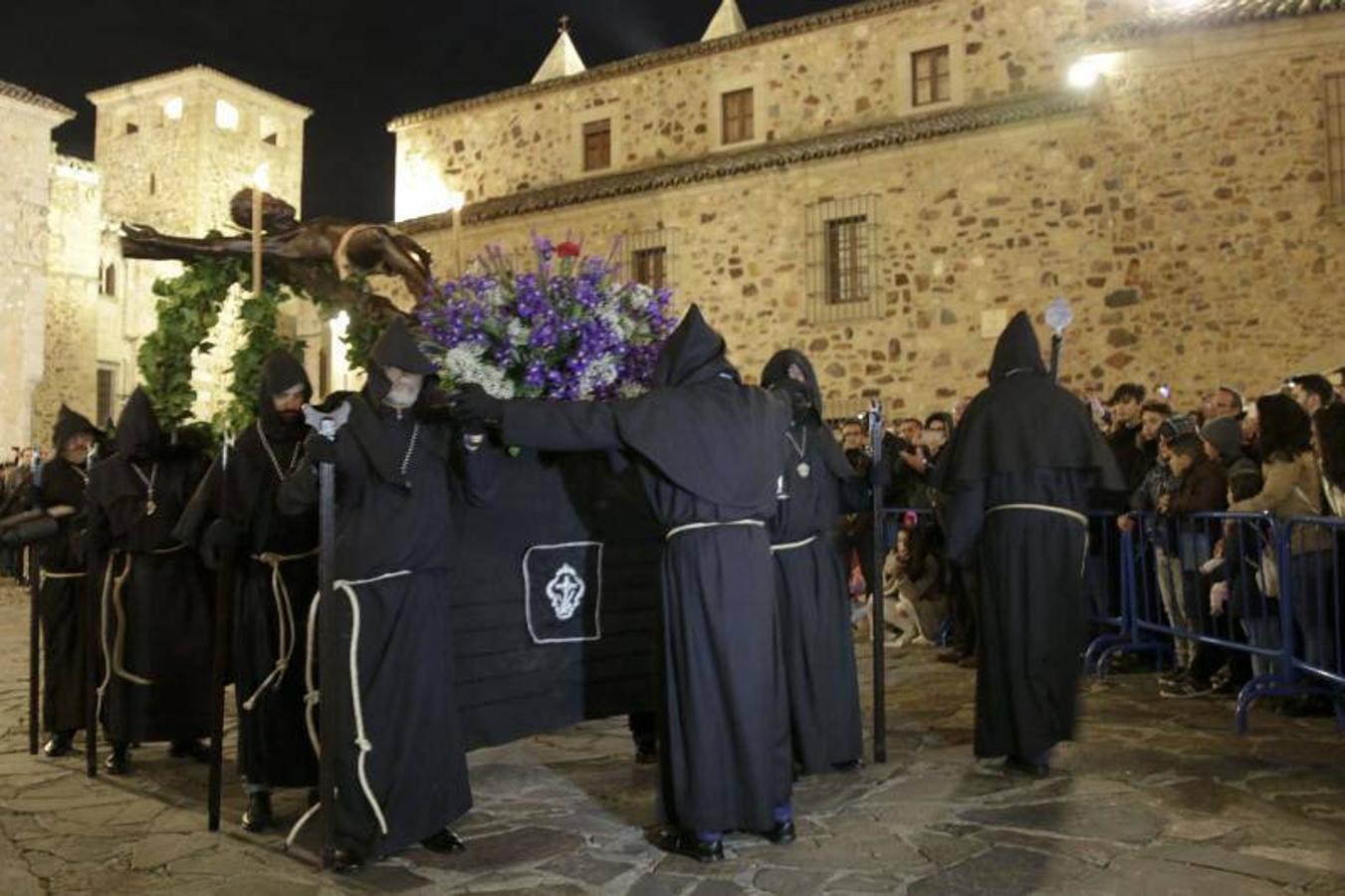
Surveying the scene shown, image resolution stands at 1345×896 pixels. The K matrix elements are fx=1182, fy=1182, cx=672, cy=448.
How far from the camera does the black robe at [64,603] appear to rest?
20.8 feet

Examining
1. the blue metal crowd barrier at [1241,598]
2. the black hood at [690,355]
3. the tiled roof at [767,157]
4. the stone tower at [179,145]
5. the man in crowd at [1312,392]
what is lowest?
the blue metal crowd barrier at [1241,598]

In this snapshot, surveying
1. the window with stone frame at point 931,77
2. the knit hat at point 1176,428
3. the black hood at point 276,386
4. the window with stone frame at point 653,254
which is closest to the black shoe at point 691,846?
the black hood at point 276,386

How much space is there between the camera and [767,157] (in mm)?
17969

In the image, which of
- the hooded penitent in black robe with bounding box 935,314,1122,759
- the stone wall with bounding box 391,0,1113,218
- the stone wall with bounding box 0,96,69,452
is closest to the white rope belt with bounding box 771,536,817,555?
the hooded penitent in black robe with bounding box 935,314,1122,759

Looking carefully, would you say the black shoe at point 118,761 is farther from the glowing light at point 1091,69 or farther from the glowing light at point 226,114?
the glowing light at point 226,114

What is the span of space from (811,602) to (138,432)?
3.55m

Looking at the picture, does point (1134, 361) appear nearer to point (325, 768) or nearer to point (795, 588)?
point (795, 588)

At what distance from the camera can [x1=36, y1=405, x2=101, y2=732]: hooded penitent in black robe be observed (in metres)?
6.35

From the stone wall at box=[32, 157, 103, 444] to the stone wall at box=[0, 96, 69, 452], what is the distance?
2639 mm

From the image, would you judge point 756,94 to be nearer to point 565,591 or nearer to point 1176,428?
point 1176,428

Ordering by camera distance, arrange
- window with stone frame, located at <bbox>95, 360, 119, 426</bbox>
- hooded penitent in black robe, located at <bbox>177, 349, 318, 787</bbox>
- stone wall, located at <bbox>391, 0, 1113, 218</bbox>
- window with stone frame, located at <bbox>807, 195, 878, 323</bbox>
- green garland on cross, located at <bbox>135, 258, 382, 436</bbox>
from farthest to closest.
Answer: window with stone frame, located at <bbox>95, 360, 119, 426</bbox>
window with stone frame, located at <bbox>807, 195, 878, 323</bbox>
stone wall, located at <bbox>391, 0, 1113, 218</bbox>
green garland on cross, located at <bbox>135, 258, 382, 436</bbox>
hooded penitent in black robe, located at <bbox>177, 349, 318, 787</bbox>

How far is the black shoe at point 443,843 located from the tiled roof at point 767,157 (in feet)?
45.9

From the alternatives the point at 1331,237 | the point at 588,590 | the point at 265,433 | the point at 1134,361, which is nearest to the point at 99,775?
the point at 265,433

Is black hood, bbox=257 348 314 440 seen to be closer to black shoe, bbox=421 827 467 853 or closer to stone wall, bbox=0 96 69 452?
black shoe, bbox=421 827 467 853
